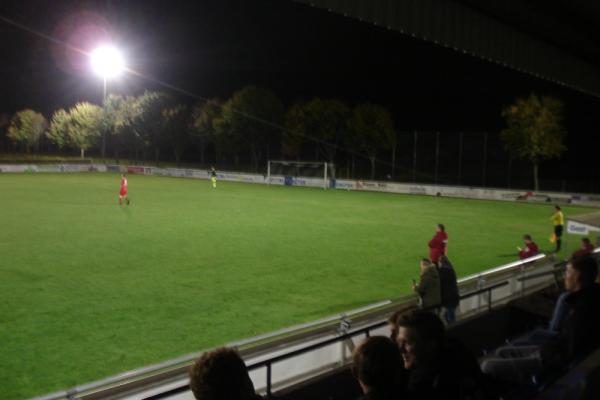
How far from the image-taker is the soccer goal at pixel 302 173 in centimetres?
4815

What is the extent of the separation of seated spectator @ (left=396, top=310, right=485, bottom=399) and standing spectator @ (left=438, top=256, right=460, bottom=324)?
4754 millimetres

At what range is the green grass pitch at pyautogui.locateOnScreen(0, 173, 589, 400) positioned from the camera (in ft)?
28.6

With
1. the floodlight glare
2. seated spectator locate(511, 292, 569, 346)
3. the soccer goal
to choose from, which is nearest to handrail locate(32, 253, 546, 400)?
seated spectator locate(511, 292, 569, 346)

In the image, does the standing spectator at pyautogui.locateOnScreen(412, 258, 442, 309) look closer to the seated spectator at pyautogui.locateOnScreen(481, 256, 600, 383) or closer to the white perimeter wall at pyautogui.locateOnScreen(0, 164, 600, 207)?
the seated spectator at pyautogui.locateOnScreen(481, 256, 600, 383)

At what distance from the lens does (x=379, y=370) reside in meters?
2.78

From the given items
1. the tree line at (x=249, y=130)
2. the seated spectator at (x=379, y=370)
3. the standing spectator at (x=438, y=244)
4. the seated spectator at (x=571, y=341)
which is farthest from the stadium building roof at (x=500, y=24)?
the tree line at (x=249, y=130)

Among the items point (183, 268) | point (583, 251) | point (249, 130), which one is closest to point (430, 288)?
point (583, 251)

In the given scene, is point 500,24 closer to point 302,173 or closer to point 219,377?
point 219,377

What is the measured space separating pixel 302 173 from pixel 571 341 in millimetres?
46942

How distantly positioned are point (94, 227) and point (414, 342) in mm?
19677

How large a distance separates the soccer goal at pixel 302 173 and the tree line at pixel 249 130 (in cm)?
414

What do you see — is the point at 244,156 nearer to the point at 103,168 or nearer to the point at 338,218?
the point at 103,168

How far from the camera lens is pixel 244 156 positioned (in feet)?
223

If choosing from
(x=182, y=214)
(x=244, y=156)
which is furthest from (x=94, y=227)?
(x=244, y=156)
